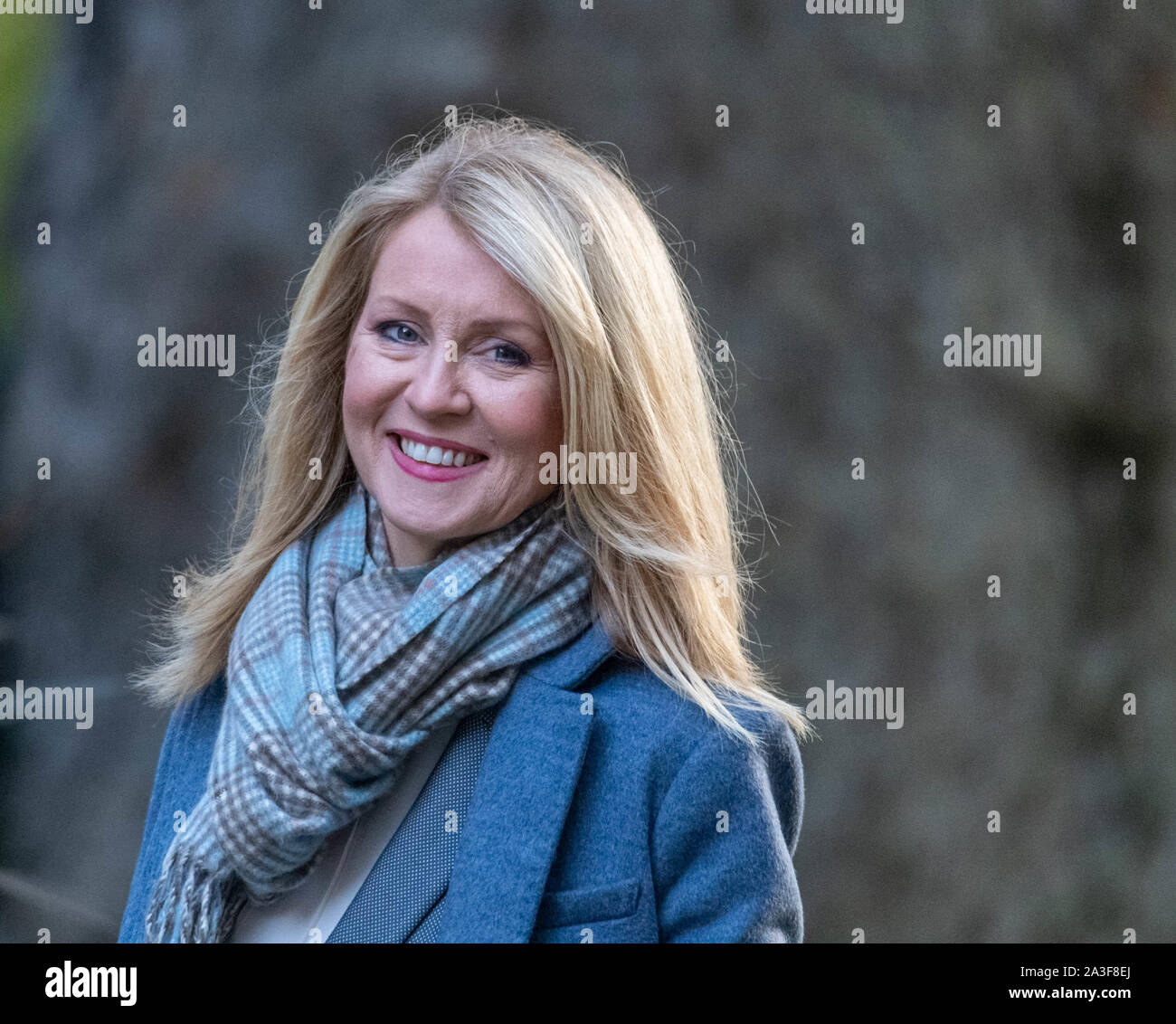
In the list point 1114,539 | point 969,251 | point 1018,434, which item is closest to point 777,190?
point 969,251

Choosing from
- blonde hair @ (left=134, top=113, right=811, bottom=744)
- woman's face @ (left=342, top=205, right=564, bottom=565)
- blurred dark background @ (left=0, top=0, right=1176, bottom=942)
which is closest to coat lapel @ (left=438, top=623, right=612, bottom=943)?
blonde hair @ (left=134, top=113, right=811, bottom=744)

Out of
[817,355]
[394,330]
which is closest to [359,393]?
[394,330]

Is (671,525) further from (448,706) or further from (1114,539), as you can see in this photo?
(1114,539)

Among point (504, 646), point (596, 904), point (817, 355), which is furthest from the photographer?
point (817, 355)

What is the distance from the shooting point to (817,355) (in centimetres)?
407

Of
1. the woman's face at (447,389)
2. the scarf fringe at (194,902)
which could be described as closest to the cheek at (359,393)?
the woman's face at (447,389)

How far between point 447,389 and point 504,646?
36 cm

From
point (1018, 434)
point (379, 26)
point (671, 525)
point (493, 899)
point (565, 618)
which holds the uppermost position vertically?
point (379, 26)

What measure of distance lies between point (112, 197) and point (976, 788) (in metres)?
3.30

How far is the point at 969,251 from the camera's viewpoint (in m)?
4.11

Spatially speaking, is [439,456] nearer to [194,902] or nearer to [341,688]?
[341,688]

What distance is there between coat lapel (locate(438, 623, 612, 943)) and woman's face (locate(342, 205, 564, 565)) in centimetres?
24

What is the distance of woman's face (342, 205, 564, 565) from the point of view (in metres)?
1.66
